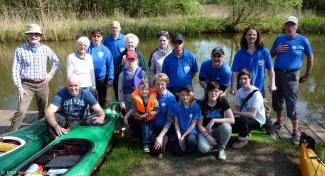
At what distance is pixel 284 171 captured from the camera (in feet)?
13.4

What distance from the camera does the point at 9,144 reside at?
4172 mm

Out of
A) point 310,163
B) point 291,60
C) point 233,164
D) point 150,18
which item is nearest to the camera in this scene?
point 310,163

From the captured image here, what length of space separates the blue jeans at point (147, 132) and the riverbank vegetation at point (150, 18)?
11.4 meters

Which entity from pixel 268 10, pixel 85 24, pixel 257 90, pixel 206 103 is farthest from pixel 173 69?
pixel 268 10

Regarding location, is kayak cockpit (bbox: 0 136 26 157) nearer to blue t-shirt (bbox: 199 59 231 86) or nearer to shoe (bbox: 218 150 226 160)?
shoe (bbox: 218 150 226 160)

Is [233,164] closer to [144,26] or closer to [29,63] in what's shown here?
[29,63]

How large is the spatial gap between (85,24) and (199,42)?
5235 millimetres

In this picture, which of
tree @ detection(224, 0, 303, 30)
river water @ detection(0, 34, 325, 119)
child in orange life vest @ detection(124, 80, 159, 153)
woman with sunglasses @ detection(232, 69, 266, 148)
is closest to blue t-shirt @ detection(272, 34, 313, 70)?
woman with sunglasses @ detection(232, 69, 266, 148)

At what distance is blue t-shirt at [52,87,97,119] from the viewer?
14.5 feet

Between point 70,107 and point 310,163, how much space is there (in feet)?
9.55

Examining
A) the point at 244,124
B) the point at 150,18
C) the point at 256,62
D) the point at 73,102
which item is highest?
the point at 256,62

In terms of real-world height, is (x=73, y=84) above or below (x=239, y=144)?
above

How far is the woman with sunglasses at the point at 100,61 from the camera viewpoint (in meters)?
5.26

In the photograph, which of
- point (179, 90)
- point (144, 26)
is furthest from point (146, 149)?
point (144, 26)
